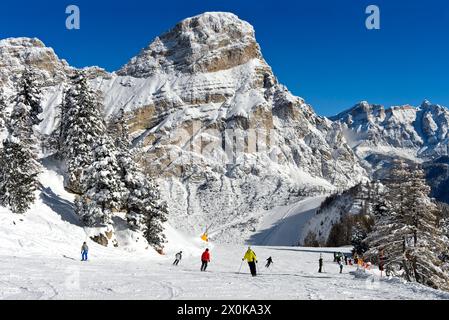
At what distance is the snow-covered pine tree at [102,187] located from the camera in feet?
144

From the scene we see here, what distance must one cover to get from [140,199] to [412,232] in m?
27.0

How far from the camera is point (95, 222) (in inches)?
1747

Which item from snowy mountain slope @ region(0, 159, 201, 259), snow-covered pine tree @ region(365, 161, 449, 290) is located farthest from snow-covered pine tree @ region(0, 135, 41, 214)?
snow-covered pine tree @ region(365, 161, 449, 290)

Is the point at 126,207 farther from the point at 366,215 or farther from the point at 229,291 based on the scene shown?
the point at 366,215

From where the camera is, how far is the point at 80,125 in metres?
49.4

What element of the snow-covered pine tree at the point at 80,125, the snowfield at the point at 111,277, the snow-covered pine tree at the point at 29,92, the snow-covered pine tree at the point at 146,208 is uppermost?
the snow-covered pine tree at the point at 29,92

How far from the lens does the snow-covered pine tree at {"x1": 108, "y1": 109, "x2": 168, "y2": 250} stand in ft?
160

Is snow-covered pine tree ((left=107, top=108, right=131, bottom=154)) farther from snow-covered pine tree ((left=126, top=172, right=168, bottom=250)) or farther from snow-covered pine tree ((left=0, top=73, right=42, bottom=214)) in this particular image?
snow-covered pine tree ((left=0, top=73, right=42, bottom=214))

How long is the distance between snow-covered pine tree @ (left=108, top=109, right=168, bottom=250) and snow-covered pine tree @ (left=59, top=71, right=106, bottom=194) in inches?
130

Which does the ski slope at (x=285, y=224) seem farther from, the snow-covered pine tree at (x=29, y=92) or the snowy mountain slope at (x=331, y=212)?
the snow-covered pine tree at (x=29, y=92)

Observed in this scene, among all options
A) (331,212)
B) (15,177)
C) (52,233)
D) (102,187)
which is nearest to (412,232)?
(102,187)

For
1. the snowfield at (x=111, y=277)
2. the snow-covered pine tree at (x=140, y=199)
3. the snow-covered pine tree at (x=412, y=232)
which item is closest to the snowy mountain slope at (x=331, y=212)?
the snow-covered pine tree at (x=140, y=199)

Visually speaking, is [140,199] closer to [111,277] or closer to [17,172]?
[17,172]

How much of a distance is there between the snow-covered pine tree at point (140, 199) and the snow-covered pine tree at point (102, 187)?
323 centimetres
